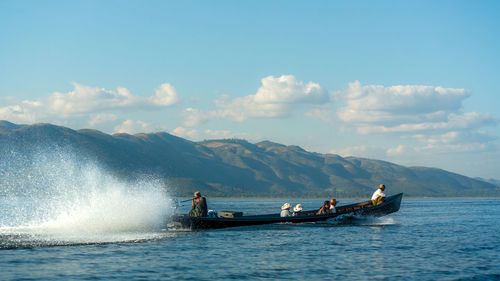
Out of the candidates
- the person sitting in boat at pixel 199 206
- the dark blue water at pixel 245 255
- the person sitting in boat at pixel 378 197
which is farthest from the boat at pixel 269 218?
the dark blue water at pixel 245 255

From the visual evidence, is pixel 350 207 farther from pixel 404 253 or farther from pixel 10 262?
pixel 10 262

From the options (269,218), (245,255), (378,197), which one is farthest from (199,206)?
(378,197)

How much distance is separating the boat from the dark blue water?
83cm

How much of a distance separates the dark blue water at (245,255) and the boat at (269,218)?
0.83 metres

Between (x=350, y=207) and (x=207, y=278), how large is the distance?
2911 cm

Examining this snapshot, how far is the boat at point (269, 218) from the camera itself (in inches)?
1438

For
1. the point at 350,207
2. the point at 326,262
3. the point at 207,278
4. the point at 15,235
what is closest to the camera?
the point at 207,278

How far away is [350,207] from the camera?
155ft

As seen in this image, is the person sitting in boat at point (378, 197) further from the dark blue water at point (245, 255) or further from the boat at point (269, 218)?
the dark blue water at point (245, 255)

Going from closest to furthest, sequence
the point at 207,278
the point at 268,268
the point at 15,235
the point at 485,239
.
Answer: the point at 207,278 < the point at 268,268 < the point at 15,235 < the point at 485,239

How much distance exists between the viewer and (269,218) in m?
40.3

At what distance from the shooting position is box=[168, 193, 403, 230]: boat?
3653cm

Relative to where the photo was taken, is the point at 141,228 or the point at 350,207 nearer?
the point at 141,228

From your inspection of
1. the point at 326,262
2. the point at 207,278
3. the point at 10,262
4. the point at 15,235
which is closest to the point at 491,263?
the point at 326,262
